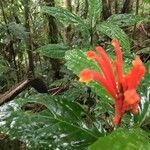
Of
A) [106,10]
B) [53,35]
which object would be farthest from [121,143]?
[106,10]

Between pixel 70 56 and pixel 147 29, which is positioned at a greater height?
pixel 70 56

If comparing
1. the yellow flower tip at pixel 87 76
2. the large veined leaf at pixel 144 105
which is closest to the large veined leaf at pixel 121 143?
the yellow flower tip at pixel 87 76

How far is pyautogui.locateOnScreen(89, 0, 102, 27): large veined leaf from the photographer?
150cm

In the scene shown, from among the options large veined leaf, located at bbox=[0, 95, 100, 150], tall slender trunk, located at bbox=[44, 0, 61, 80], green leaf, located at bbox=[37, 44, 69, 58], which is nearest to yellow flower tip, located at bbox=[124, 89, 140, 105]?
large veined leaf, located at bbox=[0, 95, 100, 150]

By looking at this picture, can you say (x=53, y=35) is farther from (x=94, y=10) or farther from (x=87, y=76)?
(x=87, y=76)

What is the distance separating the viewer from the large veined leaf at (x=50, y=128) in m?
1.01

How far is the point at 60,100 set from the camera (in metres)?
1.12

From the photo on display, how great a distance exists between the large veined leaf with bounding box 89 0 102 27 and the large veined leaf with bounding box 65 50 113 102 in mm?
287

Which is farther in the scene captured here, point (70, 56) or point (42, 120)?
point (70, 56)

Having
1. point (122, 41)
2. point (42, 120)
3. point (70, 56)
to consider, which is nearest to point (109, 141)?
point (42, 120)

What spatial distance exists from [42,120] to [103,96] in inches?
8.7

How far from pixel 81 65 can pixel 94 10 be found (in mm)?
395

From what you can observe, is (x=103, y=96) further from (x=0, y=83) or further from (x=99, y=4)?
(x=0, y=83)

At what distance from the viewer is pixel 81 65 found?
3.95 feet
